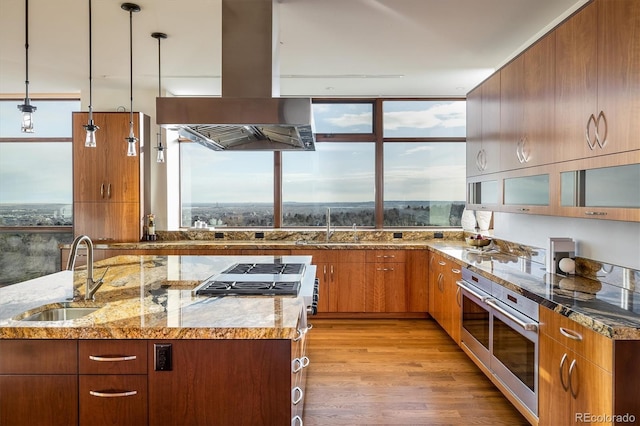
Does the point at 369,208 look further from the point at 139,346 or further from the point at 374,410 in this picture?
the point at 139,346

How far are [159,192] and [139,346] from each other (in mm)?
3874

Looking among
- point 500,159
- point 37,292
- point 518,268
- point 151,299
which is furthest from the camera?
point 500,159

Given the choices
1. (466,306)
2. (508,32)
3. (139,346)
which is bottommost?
(466,306)

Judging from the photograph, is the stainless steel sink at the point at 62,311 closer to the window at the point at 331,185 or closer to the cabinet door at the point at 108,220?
the cabinet door at the point at 108,220

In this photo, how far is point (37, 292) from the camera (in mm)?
2178

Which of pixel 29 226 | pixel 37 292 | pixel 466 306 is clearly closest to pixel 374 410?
pixel 466 306

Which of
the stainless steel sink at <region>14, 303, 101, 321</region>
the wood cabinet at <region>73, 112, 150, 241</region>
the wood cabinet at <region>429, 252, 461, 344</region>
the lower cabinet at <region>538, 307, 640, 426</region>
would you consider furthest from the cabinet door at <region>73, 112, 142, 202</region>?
the lower cabinet at <region>538, 307, 640, 426</region>

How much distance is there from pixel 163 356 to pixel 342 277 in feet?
10.5

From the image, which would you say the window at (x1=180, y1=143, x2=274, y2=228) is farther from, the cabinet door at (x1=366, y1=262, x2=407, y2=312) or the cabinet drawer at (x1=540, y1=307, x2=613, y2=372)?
the cabinet drawer at (x1=540, y1=307, x2=613, y2=372)

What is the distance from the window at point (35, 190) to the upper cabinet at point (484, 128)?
492 cm

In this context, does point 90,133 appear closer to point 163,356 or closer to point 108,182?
point 163,356

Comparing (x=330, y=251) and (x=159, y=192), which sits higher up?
(x=159, y=192)

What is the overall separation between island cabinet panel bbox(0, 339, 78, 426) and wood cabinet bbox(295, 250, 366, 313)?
10.5 feet

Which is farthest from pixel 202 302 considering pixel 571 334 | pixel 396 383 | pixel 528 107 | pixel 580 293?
pixel 528 107
